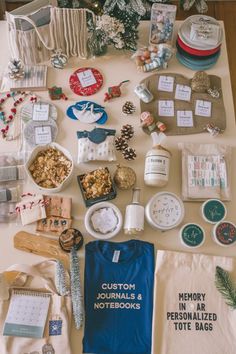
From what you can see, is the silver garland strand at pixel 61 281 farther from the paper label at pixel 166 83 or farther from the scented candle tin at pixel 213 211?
the paper label at pixel 166 83

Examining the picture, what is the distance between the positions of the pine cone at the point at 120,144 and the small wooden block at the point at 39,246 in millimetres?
463

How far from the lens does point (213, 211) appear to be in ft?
4.93

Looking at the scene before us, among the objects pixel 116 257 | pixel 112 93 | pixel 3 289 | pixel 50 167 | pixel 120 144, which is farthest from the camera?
pixel 112 93

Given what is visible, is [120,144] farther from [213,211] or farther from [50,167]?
[213,211]

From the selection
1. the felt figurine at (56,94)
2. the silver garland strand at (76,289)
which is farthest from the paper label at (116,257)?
the felt figurine at (56,94)

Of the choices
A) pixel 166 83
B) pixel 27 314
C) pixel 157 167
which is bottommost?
pixel 27 314

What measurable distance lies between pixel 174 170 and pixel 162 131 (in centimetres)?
18

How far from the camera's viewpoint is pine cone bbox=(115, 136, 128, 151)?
1.64 metres

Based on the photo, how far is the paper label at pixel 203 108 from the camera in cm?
172

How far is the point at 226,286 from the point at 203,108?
0.78m

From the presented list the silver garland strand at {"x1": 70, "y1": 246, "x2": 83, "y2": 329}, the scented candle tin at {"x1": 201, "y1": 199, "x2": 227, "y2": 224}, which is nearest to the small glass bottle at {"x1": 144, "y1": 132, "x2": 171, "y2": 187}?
the scented candle tin at {"x1": 201, "y1": 199, "x2": 227, "y2": 224}

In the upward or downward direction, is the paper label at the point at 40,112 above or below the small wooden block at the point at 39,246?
above

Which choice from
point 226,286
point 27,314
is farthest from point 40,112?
point 226,286

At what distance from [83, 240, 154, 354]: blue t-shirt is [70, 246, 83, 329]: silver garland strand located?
1.4 inches
